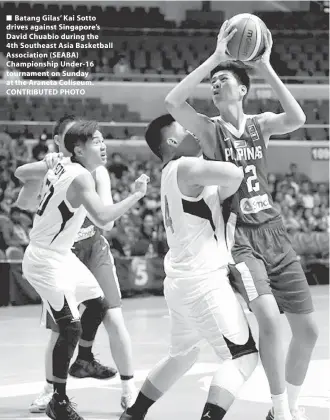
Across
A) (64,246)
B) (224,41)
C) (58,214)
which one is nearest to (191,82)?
(224,41)

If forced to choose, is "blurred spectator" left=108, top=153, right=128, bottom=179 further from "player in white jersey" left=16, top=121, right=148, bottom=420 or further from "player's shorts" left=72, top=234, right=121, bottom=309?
"player in white jersey" left=16, top=121, right=148, bottom=420

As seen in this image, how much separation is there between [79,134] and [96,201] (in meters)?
0.47

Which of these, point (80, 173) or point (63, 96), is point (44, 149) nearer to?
point (63, 96)

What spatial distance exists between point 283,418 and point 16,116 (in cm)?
1506

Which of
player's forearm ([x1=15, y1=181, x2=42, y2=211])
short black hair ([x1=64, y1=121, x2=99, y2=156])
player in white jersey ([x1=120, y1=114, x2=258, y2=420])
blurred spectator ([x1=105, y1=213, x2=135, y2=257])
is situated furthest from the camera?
blurred spectator ([x1=105, y1=213, x2=135, y2=257])

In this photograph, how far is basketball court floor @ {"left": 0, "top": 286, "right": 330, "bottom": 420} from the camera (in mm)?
5277

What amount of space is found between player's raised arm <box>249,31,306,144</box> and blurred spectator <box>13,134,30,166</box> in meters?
11.4

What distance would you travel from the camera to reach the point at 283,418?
4414 millimetres

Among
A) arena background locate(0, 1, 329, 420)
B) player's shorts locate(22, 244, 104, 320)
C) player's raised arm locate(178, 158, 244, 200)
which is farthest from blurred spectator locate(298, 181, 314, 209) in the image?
player's raised arm locate(178, 158, 244, 200)

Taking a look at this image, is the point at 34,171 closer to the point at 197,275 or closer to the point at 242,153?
the point at 242,153

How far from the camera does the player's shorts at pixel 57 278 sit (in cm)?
497

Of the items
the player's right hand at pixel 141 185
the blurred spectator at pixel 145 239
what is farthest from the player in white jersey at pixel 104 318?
the blurred spectator at pixel 145 239

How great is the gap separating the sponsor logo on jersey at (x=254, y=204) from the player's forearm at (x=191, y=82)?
24.7 inches

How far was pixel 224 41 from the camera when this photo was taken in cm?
433
